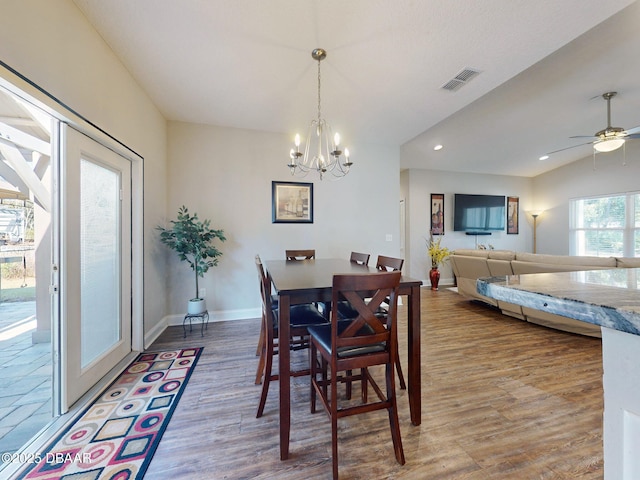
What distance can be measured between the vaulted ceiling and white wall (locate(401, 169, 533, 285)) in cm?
211

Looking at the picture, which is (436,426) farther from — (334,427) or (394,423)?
(334,427)

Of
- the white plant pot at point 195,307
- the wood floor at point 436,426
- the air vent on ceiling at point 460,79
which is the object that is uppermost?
the air vent on ceiling at point 460,79

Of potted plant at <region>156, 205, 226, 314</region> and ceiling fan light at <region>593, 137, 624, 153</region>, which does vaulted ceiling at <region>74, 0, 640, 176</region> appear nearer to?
ceiling fan light at <region>593, 137, 624, 153</region>

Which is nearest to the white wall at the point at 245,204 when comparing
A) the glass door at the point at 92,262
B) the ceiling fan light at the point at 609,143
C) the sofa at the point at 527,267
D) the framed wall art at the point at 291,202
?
the framed wall art at the point at 291,202

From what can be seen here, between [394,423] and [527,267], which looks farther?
[527,267]

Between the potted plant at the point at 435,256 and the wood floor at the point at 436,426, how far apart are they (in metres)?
3.06

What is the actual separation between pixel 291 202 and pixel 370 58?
2.08m

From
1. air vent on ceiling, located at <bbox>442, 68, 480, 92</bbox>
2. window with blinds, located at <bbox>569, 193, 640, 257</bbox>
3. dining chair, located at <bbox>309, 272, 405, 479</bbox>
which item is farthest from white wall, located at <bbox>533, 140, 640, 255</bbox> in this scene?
dining chair, located at <bbox>309, 272, 405, 479</bbox>

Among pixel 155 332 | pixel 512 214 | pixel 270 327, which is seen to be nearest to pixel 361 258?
pixel 270 327

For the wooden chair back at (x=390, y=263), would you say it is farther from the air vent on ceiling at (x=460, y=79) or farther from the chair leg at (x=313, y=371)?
the air vent on ceiling at (x=460, y=79)

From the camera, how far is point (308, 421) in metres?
1.68

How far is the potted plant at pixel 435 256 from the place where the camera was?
5699 millimetres

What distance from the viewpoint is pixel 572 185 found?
6.36 m

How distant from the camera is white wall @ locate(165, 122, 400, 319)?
345 centimetres
